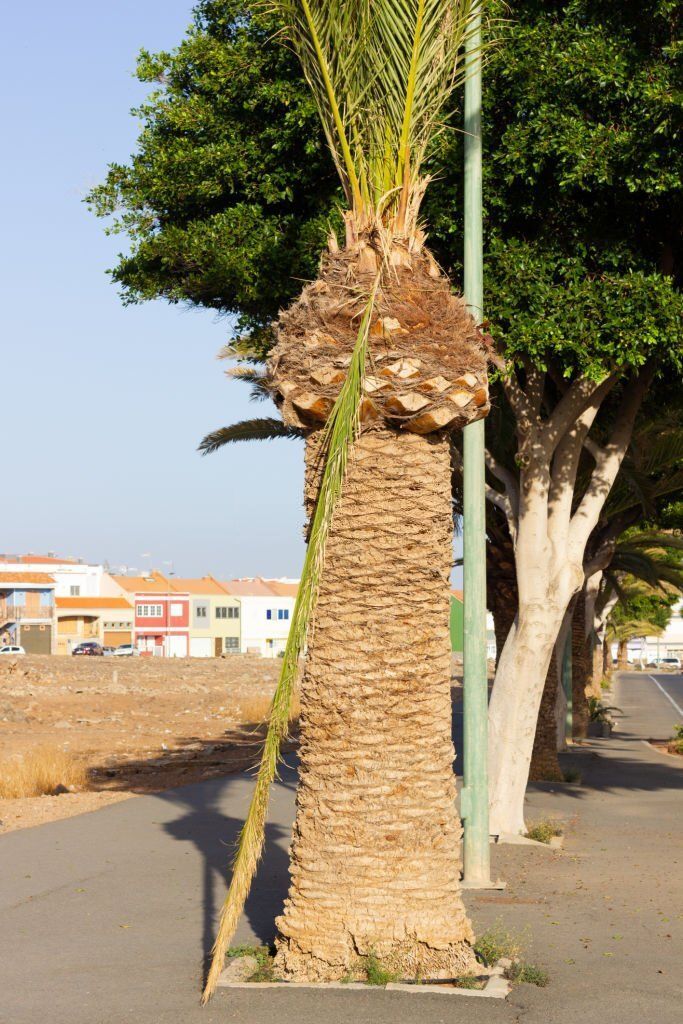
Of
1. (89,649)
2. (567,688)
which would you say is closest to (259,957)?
(567,688)

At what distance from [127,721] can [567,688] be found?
1320cm

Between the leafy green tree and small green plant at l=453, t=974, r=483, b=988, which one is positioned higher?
the leafy green tree

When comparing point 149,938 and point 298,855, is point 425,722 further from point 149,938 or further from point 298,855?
point 149,938

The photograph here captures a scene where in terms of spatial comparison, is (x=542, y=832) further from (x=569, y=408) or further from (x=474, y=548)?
(x=569, y=408)

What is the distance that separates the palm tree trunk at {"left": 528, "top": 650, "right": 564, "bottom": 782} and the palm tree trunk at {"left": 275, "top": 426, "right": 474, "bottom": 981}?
10.1m

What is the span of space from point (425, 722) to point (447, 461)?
1.49 m

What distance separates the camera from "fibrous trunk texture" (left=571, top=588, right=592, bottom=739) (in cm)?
2545

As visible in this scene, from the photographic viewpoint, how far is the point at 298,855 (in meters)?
6.63

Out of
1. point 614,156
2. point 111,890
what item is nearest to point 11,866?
point 111,890

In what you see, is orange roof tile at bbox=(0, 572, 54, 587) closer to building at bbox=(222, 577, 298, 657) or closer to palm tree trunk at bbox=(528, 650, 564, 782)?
building at bbox=(222, 577, 298, 657)

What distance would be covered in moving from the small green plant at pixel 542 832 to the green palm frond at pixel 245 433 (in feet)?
25.4

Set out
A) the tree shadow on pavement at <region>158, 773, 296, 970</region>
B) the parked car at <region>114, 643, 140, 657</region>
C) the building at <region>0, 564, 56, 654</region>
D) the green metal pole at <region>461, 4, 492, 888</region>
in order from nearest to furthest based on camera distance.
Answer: the tree shadow on pavement at <region>158, 773, 296, 970</region>, the green metal pole at <region>461, 4, 492, 888</region>, the building at <region>0, 564, 56, 654</region>, the parked car at <region>114, 643, 140, 657</region>

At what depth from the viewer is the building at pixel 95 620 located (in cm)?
9531

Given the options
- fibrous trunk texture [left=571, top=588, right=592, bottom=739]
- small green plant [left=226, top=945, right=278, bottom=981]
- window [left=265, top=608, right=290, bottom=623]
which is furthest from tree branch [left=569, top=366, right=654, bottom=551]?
window [left=265, top=608, right=290, bottom=623]
